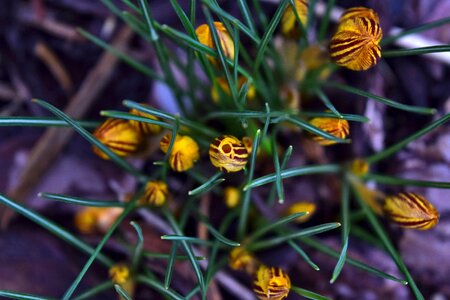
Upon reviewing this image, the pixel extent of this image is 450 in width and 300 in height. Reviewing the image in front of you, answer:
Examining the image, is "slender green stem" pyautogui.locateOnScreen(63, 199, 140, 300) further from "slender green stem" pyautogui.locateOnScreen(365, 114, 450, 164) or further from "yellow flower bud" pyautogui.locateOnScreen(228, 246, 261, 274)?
"slender green stem" pyautogui.locateOnScreen(365, 114, 450, 164)

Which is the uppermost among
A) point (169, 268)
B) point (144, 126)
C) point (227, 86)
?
point (227, 86)

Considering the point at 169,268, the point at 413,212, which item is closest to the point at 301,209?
the point at 413,212

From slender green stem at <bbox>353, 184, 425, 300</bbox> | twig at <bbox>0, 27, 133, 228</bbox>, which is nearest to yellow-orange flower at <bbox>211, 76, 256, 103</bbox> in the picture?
slender green stem at <bbox>353, 184, 425, 300</bbox>

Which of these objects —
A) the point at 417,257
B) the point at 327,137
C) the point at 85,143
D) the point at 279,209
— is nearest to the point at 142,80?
the point at 85,143

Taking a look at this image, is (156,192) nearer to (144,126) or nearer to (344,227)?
(144,126)

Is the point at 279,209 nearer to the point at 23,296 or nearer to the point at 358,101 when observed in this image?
the point at 358,101

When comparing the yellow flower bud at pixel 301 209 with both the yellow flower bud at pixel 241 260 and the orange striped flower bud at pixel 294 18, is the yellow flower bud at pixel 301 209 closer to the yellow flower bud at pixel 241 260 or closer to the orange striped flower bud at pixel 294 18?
the yellow flower bud at pixel 241 260

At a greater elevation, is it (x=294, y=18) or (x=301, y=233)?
(x=294, y=18)
